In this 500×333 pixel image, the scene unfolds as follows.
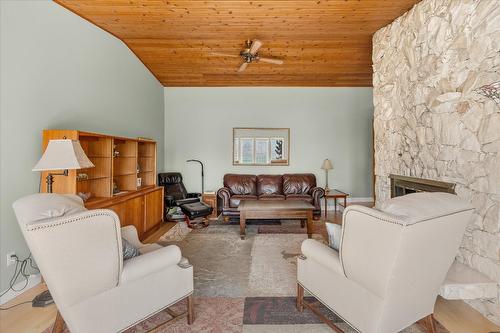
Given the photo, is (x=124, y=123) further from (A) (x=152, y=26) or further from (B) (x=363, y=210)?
(B) (x=363, y=210)

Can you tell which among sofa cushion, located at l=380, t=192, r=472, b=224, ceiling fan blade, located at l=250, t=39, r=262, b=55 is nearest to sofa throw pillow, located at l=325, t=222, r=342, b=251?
sofa cushion, located at l=380, t=192, r=472, b=224

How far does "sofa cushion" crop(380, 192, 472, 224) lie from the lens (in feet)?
4.31

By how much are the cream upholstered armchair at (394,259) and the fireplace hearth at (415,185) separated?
1.18 m

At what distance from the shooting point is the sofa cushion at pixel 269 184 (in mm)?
5582

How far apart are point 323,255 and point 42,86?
3.35 m

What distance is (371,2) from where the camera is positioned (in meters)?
3.15

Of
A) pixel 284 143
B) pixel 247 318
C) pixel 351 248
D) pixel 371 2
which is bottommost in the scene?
pixel 247 318

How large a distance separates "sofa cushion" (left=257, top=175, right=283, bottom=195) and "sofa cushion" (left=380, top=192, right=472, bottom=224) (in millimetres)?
4106

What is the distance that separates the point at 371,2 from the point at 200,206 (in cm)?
407

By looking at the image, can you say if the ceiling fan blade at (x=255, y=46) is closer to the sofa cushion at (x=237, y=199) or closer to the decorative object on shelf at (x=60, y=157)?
the decorative object on shelf at (x=60, y=157)

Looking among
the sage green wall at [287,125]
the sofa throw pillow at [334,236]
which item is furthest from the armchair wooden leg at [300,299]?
the sage green wall at [287,125]

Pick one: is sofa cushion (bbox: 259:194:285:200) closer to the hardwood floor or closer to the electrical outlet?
the hardwood floor

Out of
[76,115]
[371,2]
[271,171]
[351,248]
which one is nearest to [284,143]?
[271,171]

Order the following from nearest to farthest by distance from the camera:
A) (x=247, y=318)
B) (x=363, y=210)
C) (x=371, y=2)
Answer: (x=363, y=210)
(x=247, y=318)
(x=371, y=2)
